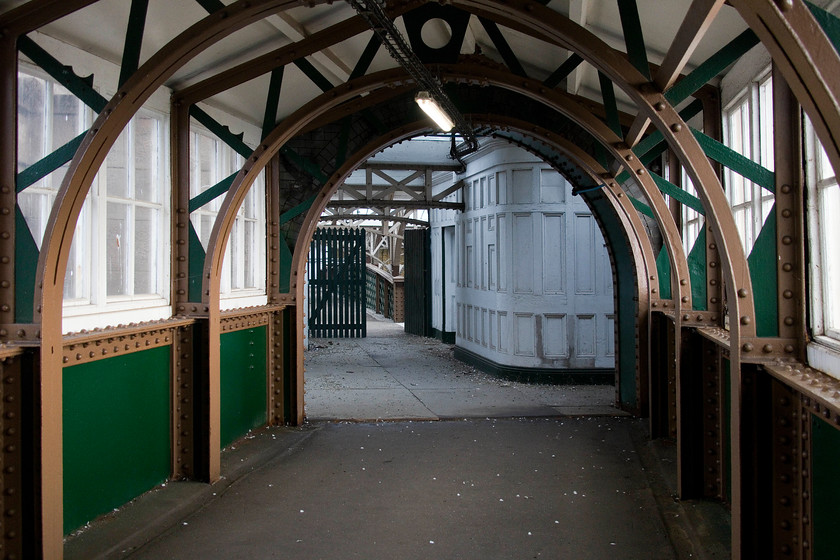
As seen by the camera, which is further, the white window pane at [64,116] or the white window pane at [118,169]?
the white window pane at [118,169]

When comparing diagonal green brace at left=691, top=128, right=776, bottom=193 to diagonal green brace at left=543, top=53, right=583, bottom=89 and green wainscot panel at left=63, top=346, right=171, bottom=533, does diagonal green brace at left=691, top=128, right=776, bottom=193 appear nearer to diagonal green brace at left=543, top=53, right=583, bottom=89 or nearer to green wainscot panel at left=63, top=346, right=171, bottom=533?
diagonal green brace at left=543, top=53, right=583, bottom=89

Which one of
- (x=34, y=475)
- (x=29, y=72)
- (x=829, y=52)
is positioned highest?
(x=29, y=72)

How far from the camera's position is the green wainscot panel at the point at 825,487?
288 cm

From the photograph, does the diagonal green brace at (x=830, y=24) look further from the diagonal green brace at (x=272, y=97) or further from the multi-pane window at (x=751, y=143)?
the diagonal green brace at (x=272, y=97)

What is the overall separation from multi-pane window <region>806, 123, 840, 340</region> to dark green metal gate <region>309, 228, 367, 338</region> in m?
15.1

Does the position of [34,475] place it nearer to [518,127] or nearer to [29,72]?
[29,72]

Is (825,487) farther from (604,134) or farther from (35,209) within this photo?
(35,209)

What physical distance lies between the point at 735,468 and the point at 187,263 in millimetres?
4774

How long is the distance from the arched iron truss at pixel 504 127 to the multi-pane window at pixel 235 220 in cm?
19

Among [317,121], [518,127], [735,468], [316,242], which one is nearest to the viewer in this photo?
[735,468]

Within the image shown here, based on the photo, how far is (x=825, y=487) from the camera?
9.85 ft

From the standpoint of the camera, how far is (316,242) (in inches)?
728

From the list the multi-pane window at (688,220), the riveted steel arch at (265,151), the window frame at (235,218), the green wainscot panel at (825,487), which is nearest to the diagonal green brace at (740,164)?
the green wainscot panel at (825,487)

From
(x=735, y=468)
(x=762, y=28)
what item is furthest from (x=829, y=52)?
(x=735, y=468)
